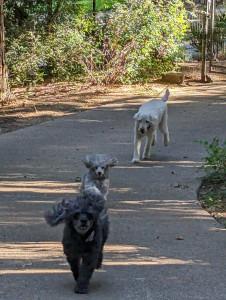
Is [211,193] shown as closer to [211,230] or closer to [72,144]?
[211,230]

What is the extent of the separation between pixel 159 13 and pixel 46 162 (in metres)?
10.4

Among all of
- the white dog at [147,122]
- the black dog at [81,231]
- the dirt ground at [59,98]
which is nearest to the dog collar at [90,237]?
the black dog at [81,231]

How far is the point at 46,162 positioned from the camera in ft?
35.2

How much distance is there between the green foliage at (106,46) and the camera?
18984mm

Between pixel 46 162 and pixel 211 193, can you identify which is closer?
pixel 211 193

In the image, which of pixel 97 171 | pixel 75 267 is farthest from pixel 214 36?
pixel 75 267

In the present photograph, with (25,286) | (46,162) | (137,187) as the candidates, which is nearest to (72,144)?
(46,162)

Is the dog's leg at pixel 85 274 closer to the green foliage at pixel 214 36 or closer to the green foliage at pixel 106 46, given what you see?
the green foliage at pixel 106 46

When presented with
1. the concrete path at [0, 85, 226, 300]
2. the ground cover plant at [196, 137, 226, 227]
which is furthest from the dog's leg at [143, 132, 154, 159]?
the ground cover plant at [196, 137, 226, 227]

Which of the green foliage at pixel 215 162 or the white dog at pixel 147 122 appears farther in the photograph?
the white dog at pixel 147 122

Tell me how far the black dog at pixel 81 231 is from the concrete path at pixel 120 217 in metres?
0.21

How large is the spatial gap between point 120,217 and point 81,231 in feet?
8.61

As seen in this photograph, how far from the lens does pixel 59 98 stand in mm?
17578

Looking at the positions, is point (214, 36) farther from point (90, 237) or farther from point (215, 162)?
point (90, 237)
